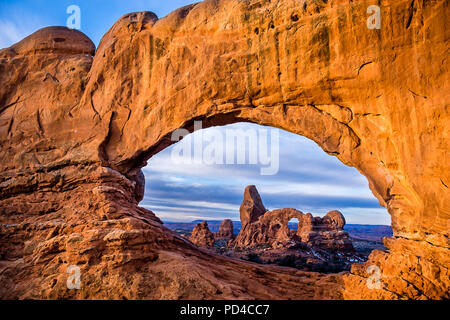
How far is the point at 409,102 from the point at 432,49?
1.43 m

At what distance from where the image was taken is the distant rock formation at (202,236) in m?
32.5

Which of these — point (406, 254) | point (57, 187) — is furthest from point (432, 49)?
point (57, 187)

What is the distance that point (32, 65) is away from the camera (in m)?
12.9

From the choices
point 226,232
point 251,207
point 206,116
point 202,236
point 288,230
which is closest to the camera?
point 206,116

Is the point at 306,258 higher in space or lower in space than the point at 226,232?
higher

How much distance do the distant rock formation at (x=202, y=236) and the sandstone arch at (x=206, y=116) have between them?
2147cm

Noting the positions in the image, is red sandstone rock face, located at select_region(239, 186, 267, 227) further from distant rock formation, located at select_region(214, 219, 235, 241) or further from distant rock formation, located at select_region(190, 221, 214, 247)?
distant rock formation, located at select_region(190, 221, 214, 247)

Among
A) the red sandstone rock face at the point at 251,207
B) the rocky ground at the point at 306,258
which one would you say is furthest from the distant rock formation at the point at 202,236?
the red sandstone rock face at the point at 251,207

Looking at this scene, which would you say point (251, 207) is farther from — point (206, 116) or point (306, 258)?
point (206, 116)

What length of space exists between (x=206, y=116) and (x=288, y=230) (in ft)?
86.1

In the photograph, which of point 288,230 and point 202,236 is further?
point 202,236

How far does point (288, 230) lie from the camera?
3256 cm

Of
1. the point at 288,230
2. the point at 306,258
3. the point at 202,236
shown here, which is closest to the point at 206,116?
the point at 306,258
